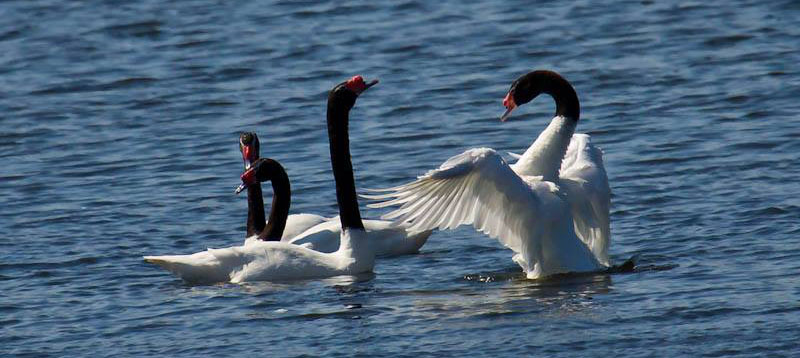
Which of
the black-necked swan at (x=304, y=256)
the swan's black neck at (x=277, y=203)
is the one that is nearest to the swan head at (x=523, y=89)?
the black-necked swan at (x=304, y=256)

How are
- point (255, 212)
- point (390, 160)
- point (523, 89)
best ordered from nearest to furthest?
point (523, 89), point (255, 212), point (390, 160)

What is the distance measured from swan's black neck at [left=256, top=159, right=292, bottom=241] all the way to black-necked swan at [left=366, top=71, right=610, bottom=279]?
4.58ft

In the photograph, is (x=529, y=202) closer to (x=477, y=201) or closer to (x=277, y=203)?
(x=477, y=201)

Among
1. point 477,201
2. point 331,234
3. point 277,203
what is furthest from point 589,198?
point 277,203

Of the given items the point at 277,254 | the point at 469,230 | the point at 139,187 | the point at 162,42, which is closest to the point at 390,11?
A: the point at 162,42

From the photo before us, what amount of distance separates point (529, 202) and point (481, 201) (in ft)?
0.98

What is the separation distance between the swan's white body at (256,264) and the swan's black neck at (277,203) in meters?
0.68

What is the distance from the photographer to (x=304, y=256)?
452 inches

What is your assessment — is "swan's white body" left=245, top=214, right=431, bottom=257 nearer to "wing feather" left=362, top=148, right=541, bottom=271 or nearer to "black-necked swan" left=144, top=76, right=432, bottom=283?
"black-necked swan" left=144, top=76, right=432, bottom=283

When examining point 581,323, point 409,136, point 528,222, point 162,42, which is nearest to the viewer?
point 581,323

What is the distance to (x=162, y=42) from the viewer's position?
70.7ft

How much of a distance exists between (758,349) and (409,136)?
24.5ft

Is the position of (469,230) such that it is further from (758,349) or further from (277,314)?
(758,349)

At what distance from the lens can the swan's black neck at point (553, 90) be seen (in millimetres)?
11414
